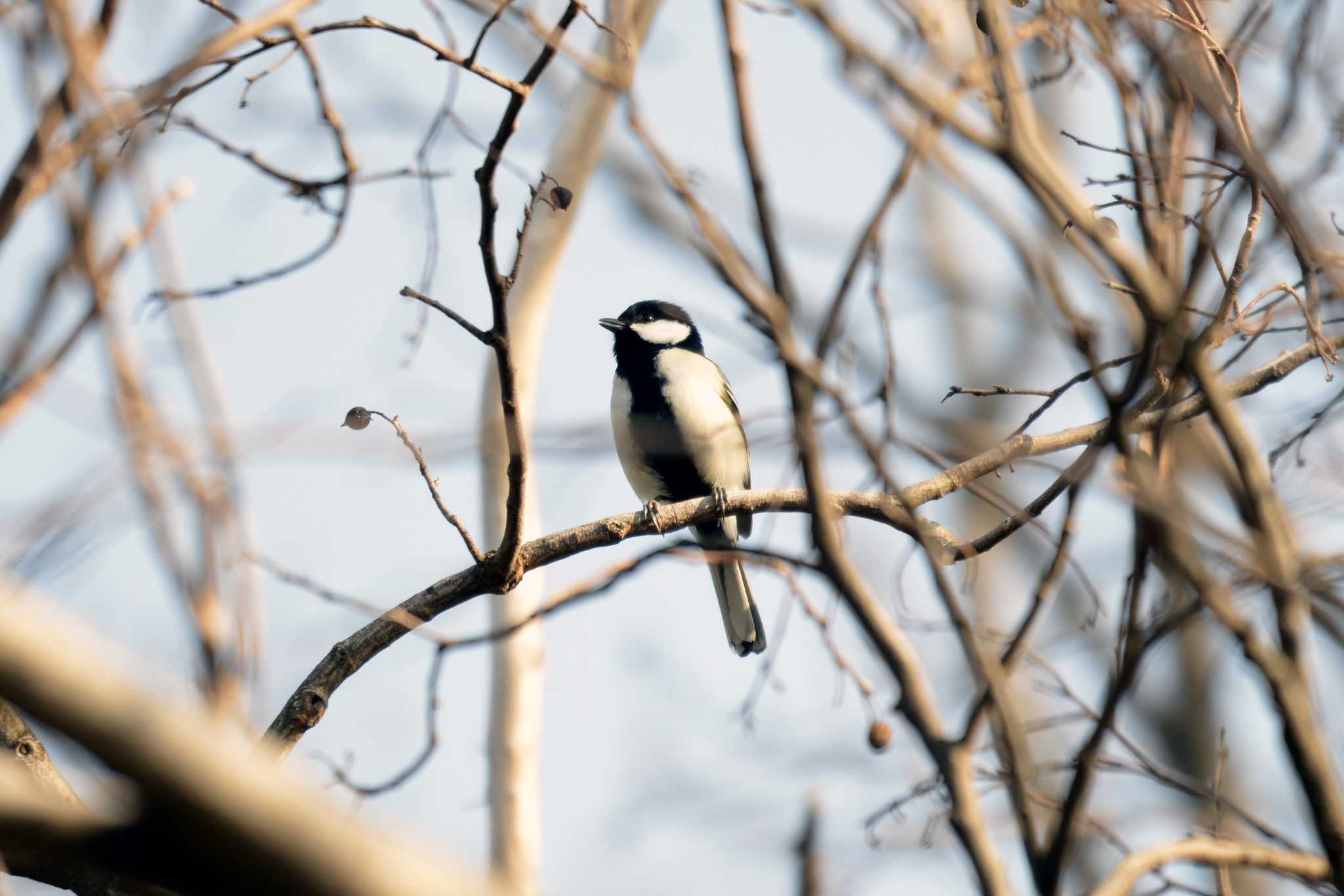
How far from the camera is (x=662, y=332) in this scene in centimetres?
621

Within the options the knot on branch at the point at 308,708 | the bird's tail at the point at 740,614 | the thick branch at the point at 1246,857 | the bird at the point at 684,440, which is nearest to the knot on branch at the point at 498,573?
the knot on branch at the point at 308,708

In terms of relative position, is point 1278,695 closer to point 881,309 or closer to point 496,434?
point 881,309

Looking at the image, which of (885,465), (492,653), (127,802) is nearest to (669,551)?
(885,465)

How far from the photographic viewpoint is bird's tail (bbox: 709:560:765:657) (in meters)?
5.72

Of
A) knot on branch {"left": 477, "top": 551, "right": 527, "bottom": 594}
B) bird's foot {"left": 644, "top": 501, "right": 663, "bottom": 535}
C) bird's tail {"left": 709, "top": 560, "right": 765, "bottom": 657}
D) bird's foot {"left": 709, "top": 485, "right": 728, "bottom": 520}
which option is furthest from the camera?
bird's tail {"left": 709, "top": 560, "right": 765, "bottom": 657}

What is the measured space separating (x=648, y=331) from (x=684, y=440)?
2.81 feet

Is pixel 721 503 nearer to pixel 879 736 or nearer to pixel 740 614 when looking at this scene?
pixel 879 736

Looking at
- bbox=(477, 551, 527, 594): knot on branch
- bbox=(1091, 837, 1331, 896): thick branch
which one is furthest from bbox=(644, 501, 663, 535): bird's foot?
bbox=(1091, 837, 1331, 896): thick branch

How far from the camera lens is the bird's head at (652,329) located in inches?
238

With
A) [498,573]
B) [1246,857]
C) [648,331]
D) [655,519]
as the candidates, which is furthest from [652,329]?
[1246,857]

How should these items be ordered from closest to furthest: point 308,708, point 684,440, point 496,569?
point 308,708 < point 496,569 < point 684,440

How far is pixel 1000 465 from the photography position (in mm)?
2961

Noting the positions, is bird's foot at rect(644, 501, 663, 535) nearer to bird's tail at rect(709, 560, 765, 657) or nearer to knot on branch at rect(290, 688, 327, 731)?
knot on branch at rect(290, 688, 327, 731)

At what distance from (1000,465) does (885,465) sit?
45.0 inches
